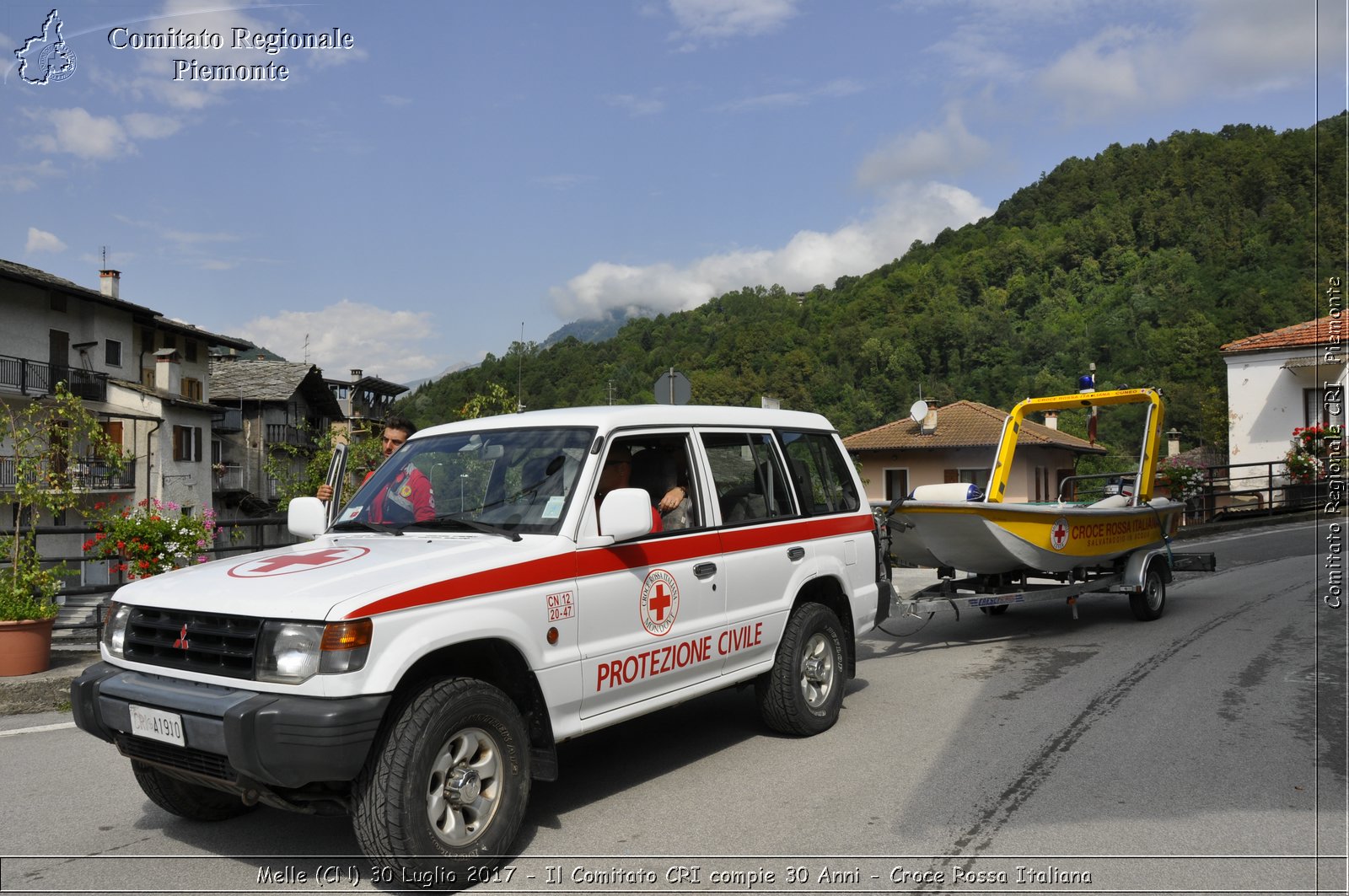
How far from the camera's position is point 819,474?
6.84 metres

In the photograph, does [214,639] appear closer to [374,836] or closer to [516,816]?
[374,836]

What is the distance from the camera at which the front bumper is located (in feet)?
11.8

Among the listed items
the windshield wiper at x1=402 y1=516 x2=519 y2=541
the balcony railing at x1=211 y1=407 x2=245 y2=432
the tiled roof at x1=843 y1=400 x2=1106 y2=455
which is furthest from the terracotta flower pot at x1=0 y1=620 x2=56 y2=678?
the balcony railing at x1=211 y1=407 x2=245 y2=432

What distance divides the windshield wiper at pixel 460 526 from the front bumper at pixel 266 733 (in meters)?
1.09

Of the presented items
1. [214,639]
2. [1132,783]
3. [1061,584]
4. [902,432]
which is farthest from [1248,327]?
[214,639]

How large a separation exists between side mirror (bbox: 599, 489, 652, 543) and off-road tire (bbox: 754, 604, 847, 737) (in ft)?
6.22

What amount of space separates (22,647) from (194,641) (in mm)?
4838

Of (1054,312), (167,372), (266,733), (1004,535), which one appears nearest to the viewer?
(266,733)

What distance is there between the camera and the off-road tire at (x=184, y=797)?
183 inches

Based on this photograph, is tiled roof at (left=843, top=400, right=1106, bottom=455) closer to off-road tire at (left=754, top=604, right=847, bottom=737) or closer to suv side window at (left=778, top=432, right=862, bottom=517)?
Result: suv side window at (left=778, top=432, right=862, bottom=517)

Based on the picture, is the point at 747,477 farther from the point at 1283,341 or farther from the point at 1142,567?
the point at 1283,341

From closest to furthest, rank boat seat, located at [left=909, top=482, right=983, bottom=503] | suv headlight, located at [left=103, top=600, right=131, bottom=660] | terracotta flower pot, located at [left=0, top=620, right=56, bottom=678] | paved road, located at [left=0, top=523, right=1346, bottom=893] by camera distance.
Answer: paved road, located at [left=0, top=523, right=1346, bottom=893]
suv headlight, located at [left=103, top=600, right=131, bottom=660]
terracotta flower pot, located at [left=0, top=620, right=56, bottom=678]
boat seat, located at [left=909, top=482, right=983, bottom=503]

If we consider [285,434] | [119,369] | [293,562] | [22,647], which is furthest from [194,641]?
[285,434]

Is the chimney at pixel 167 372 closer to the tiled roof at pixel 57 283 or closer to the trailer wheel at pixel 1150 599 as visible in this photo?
the tiled roof at pixel 57 283
